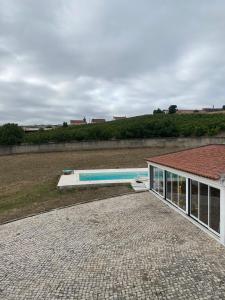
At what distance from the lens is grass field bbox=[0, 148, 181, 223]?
51.4 feet

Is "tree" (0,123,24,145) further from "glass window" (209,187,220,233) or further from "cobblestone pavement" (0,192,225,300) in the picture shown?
"glass window" (209,187,220,233)

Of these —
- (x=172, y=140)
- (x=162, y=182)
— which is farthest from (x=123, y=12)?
(x=172, y=140)

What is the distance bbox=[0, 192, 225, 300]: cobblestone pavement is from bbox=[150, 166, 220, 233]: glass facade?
552 mm

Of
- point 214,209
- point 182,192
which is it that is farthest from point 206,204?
point 182,192

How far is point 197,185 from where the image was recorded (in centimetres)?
1173

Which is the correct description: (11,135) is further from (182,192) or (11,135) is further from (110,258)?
(110,258)

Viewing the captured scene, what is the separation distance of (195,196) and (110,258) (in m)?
5.08

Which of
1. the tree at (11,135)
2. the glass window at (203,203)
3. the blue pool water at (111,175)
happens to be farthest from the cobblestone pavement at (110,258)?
the tree at (11,135)

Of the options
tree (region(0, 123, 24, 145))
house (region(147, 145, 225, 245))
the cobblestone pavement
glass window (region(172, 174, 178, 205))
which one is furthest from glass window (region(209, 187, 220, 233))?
tree (region(0, 123, 24, 145))

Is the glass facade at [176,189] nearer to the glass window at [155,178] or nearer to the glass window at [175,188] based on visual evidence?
the glass window at [175,188]

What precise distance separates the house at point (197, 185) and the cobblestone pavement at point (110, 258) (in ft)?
1.87

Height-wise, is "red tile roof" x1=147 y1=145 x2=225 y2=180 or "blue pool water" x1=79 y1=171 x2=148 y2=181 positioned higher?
"red tile roof" x1=147 y1=145 x2=225 y2=180

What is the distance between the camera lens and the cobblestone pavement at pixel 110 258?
22.6 feet

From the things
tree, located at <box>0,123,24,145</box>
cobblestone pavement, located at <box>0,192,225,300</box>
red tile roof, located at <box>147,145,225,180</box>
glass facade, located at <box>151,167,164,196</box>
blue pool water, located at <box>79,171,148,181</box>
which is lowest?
cobblestone pavement, located at <box>0,192,225,300</box>
